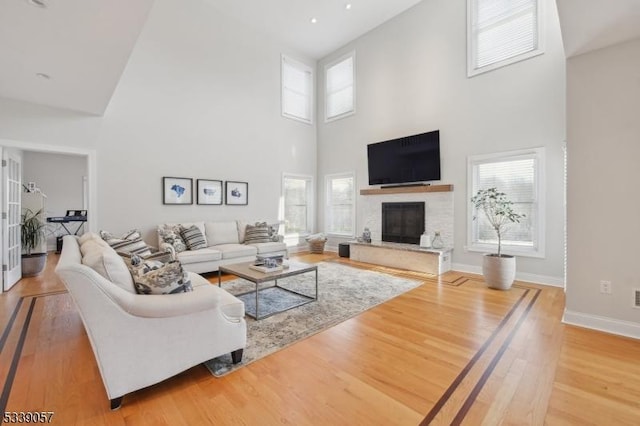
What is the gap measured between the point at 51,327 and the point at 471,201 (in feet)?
19.3

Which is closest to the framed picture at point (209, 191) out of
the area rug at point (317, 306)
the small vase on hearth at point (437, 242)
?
the area rug at point (317, 306)

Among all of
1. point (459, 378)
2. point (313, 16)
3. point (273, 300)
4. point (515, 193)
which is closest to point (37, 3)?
point (273, 300)

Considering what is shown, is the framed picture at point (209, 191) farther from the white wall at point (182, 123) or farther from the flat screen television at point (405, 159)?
the flat screen television at point (405, 159)

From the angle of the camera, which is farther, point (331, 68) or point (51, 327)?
point (331, 68)

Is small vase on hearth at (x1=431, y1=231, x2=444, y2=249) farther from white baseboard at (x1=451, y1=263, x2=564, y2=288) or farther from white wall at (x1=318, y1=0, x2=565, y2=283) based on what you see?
white baseboard at (x1=451, y1=263, x2=564, y2=288)

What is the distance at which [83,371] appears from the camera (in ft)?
6.88

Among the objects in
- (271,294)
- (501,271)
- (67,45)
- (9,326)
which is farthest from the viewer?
(501,271)

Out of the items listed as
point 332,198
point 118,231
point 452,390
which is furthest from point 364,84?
point 452,390

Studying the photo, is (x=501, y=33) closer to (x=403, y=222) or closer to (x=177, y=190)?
(x=403, y=222)

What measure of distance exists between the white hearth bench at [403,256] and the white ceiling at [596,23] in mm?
3252

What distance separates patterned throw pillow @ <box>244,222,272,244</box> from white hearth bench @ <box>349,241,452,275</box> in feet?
6.06

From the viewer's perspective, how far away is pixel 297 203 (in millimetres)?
7633

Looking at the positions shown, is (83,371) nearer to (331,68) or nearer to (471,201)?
(471,201)

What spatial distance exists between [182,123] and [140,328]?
4.74 m
